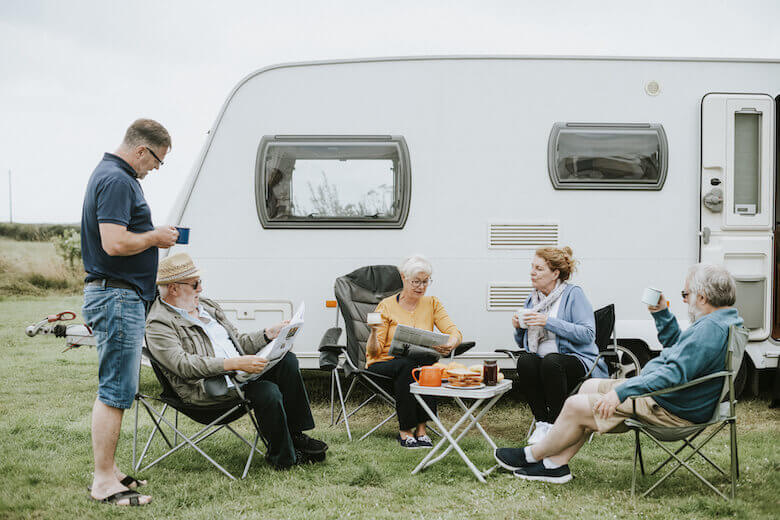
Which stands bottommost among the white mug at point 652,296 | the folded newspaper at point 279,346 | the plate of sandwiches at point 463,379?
the plate of sandwiches at point 463,379

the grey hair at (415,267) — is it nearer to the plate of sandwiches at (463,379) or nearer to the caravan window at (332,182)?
the caravan window at (332,182)

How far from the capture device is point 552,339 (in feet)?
13.3

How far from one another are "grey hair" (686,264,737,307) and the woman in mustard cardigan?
1.56 m

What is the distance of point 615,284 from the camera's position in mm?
4684

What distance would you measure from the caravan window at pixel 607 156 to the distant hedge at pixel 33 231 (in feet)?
36.0

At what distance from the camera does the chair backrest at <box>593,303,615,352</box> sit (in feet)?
14.0

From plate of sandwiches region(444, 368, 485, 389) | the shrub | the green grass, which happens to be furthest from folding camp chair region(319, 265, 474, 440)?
the shrub

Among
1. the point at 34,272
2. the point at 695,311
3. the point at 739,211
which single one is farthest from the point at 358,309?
the point at 34,272

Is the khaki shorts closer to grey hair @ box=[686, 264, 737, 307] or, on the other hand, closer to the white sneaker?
grey hair @ box=[686, 264, 737, 307]

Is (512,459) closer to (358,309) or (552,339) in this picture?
(552,339)

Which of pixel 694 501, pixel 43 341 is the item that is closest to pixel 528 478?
pixel 694 501

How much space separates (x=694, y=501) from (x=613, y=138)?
2.57m

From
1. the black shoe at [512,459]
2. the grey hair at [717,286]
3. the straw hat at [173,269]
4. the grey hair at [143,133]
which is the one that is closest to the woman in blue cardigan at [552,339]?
the black shoe at [512,459]

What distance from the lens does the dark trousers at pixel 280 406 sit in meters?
3.34
